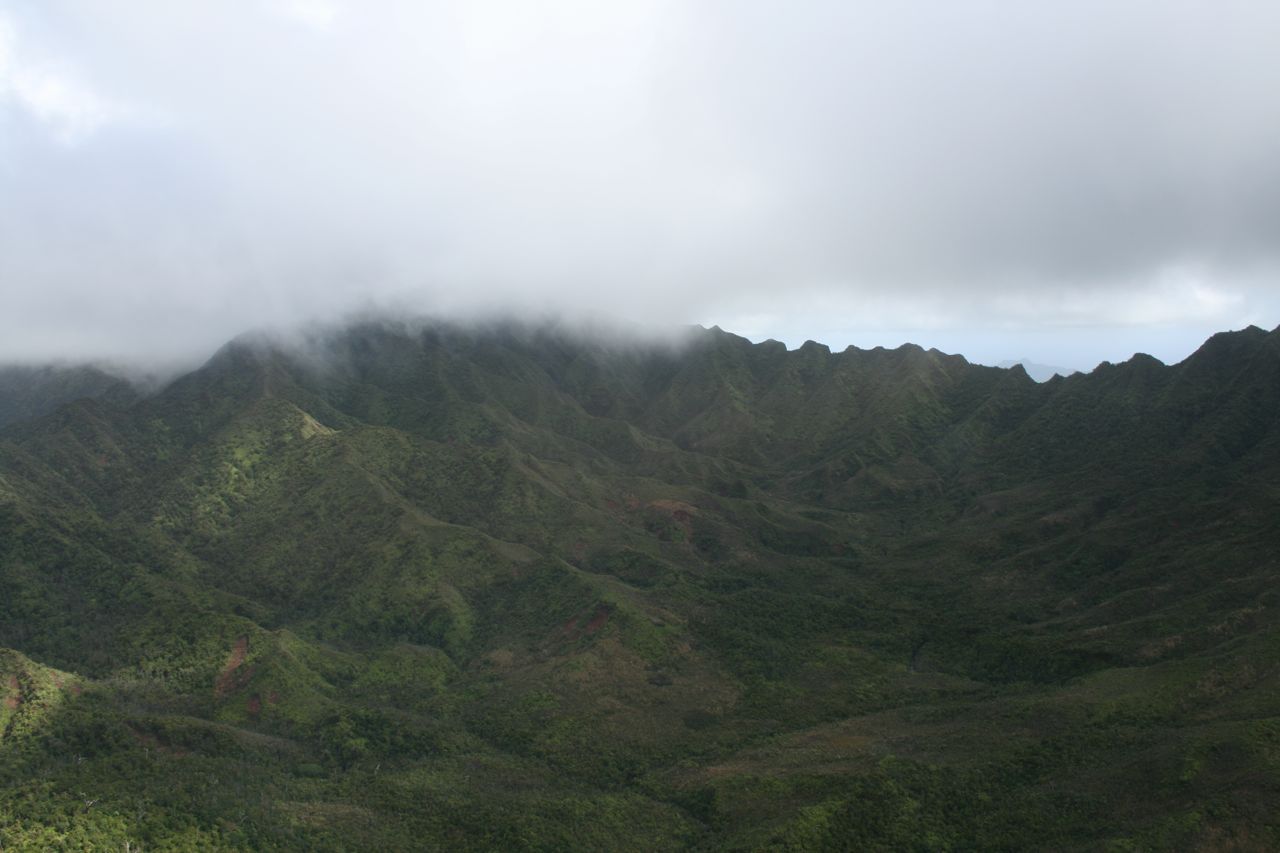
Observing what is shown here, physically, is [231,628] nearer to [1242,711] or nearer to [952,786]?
[952,786]

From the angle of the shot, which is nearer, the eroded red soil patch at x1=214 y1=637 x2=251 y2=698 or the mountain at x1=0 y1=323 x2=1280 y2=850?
the mountain at x1=0 y1=323 x2=1280 y2=850

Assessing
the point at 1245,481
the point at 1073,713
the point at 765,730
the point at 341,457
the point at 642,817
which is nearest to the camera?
the point at 642,817

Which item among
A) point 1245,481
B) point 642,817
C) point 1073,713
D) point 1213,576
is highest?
point 1245,481

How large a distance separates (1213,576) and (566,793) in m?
97.6

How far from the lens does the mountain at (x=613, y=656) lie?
7962 cm

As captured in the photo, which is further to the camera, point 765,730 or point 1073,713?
point 765,730

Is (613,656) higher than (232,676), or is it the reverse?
(232,676)

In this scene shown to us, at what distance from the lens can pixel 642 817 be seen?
8825cm

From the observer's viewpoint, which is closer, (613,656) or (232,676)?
(232,676)

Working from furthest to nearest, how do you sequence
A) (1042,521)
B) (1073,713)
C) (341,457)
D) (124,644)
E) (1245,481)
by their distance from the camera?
(341,457) < (1042,521) < (1245,481) < (124,644) < (1073,713)

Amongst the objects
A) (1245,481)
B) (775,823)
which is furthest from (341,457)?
(1245,481)

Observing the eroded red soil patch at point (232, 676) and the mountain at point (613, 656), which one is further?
the eroded red soil patch at point (232, 676)

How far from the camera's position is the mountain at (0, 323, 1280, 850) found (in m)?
79.6

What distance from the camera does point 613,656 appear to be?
126 m
